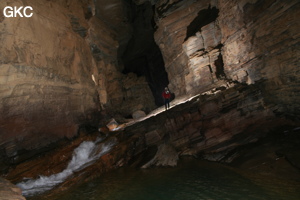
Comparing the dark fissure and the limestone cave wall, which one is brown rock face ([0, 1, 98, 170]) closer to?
the limestone cave wall

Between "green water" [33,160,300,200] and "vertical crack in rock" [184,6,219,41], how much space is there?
39.2 ft

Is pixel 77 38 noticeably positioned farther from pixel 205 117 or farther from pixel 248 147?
pixel 248 147

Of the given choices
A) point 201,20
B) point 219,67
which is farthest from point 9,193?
point 201,20

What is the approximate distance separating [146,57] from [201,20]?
18516 mm

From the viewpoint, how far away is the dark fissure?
1129 inches

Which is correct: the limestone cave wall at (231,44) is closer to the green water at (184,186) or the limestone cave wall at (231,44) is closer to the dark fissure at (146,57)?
the green water at (184,186)

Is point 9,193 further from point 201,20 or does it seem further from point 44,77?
point 201,20

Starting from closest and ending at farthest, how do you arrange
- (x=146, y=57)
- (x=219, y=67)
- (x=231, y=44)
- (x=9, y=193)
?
(x=9, y=193) → (x=231, y=44) → (x=219, y=67) → (x=146, y=57)

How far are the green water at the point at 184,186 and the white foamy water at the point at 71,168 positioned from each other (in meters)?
1.37

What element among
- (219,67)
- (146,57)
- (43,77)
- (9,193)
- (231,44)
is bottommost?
(9,193)

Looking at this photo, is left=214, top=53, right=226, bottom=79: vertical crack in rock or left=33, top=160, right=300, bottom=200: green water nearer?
left=33, top=160, right=300, bottom=200: green water

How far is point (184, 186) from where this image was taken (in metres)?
6.22

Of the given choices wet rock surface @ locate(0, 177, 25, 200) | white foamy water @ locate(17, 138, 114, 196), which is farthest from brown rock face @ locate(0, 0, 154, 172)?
wet rock surface @ locate(0, 177, 25, 200)

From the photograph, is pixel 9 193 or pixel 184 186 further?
pixel 184 186
